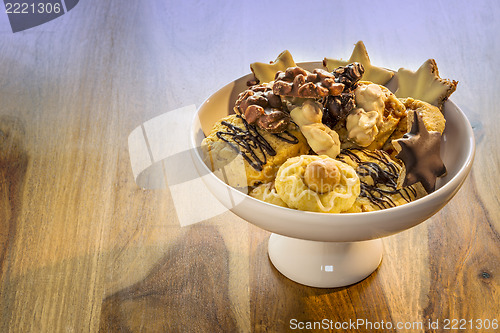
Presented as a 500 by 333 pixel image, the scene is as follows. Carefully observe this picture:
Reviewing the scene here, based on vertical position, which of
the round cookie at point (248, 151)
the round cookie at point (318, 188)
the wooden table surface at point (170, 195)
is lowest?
the wooden table surface at point (170, 195)

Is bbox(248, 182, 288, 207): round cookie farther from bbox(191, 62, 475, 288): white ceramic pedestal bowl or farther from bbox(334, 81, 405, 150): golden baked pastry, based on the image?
bbox(334, 81, 405, 150): golden baked pastry

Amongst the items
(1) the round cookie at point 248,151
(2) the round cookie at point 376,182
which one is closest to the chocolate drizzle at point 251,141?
(1) the round cookie at point 248,151

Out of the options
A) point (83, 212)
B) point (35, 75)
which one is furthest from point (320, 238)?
point (35, 75)

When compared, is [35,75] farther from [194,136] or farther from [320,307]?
[320,307]

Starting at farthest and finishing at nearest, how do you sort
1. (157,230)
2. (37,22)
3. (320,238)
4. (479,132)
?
1. (37,22)
2. (479,132)
3. (157,230)
4. (320,238)

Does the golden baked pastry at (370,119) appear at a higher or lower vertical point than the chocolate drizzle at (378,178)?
higher

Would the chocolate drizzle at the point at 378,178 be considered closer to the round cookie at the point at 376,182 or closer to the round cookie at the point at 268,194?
the round cookie at the point at 376,182

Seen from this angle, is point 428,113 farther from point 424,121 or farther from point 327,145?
point 327,145
